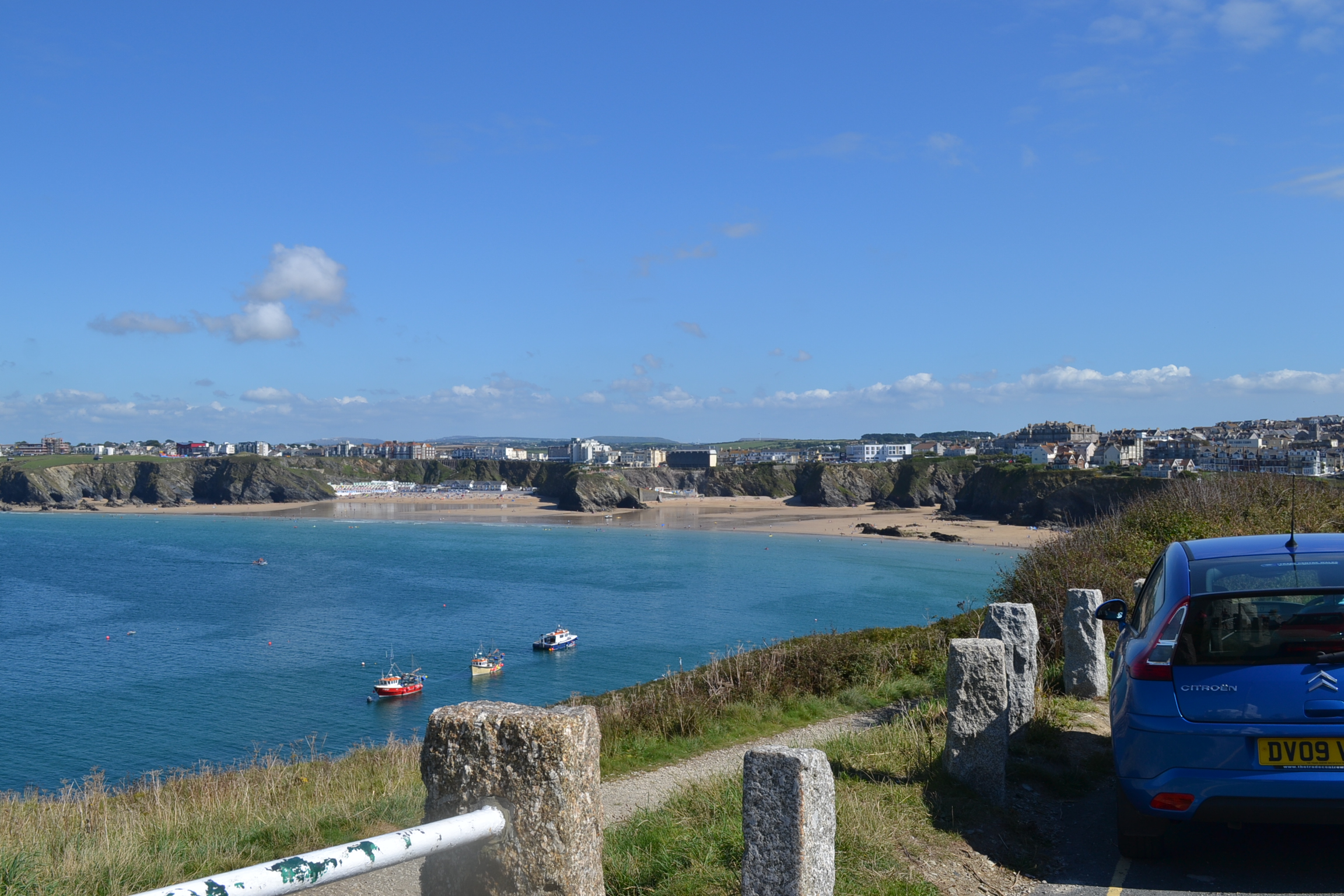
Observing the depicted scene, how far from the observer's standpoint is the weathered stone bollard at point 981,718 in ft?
20.8

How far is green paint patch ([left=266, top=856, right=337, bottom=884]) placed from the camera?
6.73 ft

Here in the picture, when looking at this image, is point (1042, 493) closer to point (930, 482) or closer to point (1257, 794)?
point (930, 482)

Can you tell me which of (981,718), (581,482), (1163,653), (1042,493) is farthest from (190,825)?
(581,482)

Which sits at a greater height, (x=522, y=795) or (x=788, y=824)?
(x=522, y=795)

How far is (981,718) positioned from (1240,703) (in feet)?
6.16

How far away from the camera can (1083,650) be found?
Answer: 9875mm

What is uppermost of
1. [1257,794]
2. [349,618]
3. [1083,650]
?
[1257,794]

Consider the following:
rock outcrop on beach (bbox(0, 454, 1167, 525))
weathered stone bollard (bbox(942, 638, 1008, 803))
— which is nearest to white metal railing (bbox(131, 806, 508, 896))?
weathered stone bollard (bbox(942, 638, 1008, 803))

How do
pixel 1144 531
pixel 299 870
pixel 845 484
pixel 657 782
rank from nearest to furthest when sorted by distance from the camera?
pixel 299 870 → pixel 657 782 → pixel 1144 531 → pixel 845 484

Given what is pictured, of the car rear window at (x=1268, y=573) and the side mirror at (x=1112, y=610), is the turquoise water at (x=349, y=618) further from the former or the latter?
the car rear window at (x=1268, y=573)

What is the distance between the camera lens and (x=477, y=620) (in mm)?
46781

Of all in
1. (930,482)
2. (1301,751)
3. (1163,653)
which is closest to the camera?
(1301,751)

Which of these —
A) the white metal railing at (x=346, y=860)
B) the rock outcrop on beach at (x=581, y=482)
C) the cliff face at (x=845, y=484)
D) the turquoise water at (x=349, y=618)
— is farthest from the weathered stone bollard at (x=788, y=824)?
the cliff face at (x=845, y=484)

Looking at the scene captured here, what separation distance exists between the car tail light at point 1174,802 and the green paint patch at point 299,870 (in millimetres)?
4492
